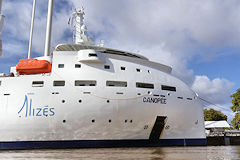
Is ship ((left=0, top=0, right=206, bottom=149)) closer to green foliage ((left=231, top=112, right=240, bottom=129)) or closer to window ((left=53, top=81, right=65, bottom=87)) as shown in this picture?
window ((left=53, top=81, right=65, bottom=87))

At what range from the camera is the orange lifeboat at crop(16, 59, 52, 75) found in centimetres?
1397

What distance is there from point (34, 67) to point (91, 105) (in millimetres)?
4897

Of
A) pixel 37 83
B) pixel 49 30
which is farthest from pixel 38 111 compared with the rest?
pixel 49 30

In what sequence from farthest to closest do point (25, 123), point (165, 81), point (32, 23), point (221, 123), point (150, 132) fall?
1. point (221, 123)
2. point (32, 23)
3. point (165, 81)
4. point (150, 132)
5. point (25, 123)

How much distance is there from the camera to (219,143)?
22.0 metres

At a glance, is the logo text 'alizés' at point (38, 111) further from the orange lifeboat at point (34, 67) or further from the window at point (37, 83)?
the orange lifeboat at point (34, 67)

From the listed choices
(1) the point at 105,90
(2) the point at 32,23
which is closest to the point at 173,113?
(1) the point at 105,90

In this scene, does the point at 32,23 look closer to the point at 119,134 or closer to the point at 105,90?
the point at 105,90

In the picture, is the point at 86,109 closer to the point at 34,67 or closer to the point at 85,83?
the point at 85,83

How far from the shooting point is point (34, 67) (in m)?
14.0

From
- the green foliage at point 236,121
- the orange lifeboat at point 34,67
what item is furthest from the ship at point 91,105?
the green foliage at point 236,121

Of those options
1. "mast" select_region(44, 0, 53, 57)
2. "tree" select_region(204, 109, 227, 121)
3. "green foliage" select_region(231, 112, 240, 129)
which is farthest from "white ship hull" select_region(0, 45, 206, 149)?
"tree" select_region(204, 109, 227, 121)

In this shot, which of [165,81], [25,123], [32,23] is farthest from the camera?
[32,23]

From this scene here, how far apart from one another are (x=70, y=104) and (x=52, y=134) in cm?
219
